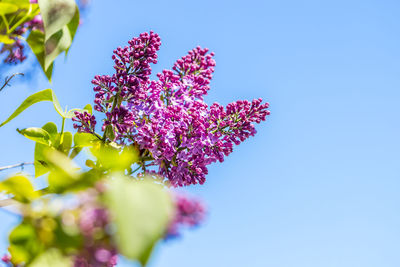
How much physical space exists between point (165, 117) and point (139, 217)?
2.94 ft

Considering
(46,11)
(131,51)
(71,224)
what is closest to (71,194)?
(71,224)

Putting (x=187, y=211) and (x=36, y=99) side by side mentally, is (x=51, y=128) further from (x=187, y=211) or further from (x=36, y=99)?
(x=187, y=211)

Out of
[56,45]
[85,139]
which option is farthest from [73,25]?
[85,139]

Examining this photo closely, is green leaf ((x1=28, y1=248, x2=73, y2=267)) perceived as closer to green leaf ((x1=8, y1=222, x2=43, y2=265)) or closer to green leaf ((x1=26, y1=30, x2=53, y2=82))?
green leaf ((x1=8, y1=222, x2=43, y2=265))

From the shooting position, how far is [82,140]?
125 cm

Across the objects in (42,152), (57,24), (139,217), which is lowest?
(139,217)

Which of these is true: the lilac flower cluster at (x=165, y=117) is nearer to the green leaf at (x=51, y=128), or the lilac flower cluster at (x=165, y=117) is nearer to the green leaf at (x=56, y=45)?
the green leaf at (x=51, y=128)

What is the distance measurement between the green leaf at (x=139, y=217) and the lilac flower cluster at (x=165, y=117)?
2.64ft

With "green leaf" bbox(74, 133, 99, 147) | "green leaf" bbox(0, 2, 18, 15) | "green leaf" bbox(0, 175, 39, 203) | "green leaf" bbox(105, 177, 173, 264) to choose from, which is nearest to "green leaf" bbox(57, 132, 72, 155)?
"green leaf" bbox(74, 133, 99, 147)

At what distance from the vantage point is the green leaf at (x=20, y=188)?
1.66 feet

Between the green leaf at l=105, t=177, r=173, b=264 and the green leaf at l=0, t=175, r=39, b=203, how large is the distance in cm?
22

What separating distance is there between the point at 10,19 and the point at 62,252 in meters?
0.57

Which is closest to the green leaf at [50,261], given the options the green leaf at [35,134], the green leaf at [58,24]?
the green leaf at [58,24]

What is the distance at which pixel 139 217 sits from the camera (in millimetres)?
311
